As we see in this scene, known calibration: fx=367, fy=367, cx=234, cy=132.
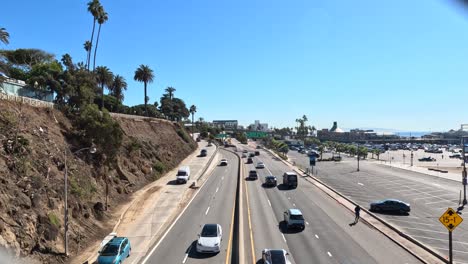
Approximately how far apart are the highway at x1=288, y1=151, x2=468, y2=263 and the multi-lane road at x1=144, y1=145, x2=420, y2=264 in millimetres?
4385

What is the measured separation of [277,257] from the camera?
22344 millimetres

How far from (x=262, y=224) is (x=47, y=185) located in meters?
19.2

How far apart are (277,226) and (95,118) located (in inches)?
1034

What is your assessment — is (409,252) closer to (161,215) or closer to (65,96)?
(161,215)

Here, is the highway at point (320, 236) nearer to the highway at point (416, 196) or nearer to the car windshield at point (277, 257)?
the car windshield at point (277, 257)

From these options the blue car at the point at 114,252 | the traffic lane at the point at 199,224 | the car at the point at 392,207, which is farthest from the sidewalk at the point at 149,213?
the car at the point at 392,207

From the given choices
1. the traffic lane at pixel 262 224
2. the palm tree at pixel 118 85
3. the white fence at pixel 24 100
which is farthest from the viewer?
the palm tree at pixel 118 85

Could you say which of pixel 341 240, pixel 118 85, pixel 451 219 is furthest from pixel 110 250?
pixel 118 85

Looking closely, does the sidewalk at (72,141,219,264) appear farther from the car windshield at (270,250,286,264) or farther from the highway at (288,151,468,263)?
the highway at (288,151,468,263)

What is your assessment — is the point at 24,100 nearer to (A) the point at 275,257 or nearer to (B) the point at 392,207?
(A) the point at 275,257

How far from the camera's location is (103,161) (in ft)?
151

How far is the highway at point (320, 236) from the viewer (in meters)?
25.6

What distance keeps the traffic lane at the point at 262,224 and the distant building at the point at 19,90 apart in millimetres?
28803

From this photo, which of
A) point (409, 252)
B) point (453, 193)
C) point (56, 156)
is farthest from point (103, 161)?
point (453, 193)
